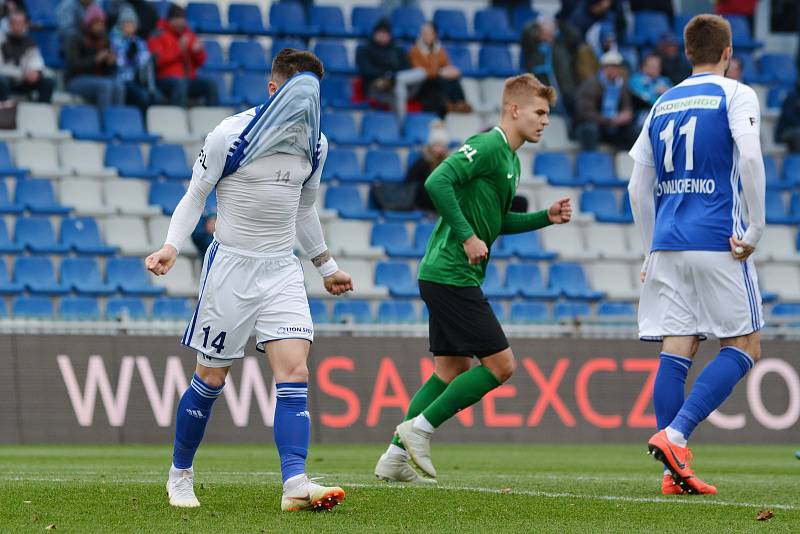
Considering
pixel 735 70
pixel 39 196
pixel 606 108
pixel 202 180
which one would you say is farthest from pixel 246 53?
pixel 202 180

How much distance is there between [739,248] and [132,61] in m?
12.5

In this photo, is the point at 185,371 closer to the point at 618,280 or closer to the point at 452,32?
the point at 618,280

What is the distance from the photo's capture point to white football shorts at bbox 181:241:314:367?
20.6 feet

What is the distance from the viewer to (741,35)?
23.0 metres

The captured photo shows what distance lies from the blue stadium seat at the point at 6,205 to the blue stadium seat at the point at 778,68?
470 inches

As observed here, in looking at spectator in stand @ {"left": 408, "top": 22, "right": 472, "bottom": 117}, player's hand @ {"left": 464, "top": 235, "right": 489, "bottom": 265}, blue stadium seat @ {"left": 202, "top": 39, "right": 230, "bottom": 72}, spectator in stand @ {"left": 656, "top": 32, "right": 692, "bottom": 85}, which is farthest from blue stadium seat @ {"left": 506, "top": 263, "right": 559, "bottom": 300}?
player's hand @ {"left": 464, "top": 235, "right": 489, "bottom": 265}

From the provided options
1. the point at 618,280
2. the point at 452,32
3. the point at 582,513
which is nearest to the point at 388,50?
the point at 452,32

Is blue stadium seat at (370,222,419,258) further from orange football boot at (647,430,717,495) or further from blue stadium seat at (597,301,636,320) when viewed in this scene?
orange football boot at (647,430,717,495)

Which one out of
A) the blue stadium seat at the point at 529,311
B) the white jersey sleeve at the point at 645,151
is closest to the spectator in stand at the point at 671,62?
the blue stadium seat at the point at 529,311

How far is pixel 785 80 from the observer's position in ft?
74.4

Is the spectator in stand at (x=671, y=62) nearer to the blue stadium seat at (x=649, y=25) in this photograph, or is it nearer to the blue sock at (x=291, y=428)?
the blue stadium seat at (x=649, y=25)

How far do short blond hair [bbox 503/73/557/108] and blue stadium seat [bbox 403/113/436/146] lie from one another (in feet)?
36.4

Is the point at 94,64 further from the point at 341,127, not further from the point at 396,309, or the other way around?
the point at 396,309

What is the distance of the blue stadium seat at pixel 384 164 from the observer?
18625 millimetres
